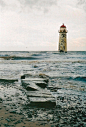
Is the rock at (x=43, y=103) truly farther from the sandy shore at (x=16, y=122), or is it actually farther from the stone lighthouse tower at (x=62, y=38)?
the stone lighthouse tower at (x=62, y=38)

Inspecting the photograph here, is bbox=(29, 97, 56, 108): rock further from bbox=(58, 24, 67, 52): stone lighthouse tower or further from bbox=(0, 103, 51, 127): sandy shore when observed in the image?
bbox=(58, 24, 67, 52): stone lighthouse tower

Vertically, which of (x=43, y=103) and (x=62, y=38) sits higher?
(x=62, y=38)

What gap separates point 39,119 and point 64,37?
50139 mm

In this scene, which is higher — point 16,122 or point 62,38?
point 62,38

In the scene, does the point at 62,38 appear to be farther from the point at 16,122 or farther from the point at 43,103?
the point at 16,122

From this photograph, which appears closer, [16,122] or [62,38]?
[16,122]

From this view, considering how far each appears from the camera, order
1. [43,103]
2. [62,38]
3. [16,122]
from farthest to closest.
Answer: [62,38] < [43,103] < [16,122]

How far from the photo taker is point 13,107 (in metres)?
4.11

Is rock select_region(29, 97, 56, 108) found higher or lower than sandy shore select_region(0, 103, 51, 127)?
higher

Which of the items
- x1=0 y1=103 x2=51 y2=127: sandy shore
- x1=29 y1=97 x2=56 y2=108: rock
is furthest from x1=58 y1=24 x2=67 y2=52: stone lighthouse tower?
x1=0 y1=103 x2=51 y2=127: sandy shore

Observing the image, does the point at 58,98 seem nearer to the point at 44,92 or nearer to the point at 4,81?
the point at 44,92

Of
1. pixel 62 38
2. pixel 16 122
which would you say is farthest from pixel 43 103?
pixel 62 38

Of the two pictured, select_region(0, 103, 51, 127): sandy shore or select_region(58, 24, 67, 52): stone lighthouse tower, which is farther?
select_region(58, 24, 67, 52): stone lighthouse tower

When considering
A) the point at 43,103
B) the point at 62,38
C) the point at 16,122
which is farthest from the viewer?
the point at 62,38
